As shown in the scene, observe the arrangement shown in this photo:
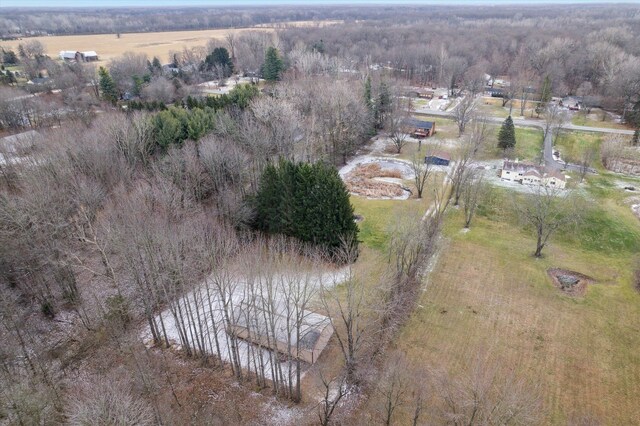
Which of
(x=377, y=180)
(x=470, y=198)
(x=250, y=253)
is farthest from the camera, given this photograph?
(x=377, y=180)

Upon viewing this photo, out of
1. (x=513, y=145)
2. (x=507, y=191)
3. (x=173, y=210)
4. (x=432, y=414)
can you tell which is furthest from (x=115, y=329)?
(x=513, y=145)

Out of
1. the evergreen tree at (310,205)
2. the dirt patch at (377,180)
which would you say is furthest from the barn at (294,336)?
the dirt patch at (377,180)

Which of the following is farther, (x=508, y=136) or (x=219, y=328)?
(x=508, y=136)

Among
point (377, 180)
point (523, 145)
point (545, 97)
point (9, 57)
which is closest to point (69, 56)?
point (9, 57)

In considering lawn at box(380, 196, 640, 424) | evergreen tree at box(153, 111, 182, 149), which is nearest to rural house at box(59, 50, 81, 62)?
evergreen tree at box(153, 111, 182, 149)

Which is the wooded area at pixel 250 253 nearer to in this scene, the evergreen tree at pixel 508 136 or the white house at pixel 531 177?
the evergreen tree at pixel 508 136

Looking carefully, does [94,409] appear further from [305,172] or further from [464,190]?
[464,190]

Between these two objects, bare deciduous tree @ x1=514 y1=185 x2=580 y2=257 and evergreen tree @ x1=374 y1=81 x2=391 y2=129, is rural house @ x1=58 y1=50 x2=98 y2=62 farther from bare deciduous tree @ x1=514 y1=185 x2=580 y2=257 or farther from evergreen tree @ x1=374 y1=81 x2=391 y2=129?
bare deciduous tree @ x1=514 y1=185 x2=580 y2=257

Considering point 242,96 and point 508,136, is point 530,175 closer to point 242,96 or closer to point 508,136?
point 508,136
